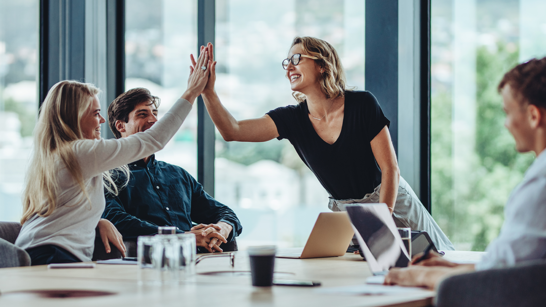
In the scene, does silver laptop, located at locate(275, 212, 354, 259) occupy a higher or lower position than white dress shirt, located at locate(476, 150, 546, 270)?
lower

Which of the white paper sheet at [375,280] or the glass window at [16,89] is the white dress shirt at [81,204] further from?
the glass window at [16,89]

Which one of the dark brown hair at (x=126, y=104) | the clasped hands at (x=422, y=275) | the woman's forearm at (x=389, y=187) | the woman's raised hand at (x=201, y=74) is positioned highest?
the woman's raised hand at (x=201, y=74)

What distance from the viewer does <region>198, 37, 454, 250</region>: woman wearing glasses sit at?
2.54 metres

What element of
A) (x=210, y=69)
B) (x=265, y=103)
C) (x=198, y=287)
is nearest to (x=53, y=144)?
(x=210, y=69)

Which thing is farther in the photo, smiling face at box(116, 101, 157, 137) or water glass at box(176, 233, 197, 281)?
smiling face at box(116, 101, 157, 137)

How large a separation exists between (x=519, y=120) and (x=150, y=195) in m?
1.83

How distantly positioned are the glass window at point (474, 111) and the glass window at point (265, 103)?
1063 millimetres

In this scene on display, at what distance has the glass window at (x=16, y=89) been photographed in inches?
144

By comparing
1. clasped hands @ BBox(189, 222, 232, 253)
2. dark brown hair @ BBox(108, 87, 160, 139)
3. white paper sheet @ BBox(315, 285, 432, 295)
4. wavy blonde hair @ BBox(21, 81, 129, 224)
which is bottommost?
clasped hands @ BBox(189, 222, 232, 253)

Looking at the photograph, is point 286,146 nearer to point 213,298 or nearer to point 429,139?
point 429,139

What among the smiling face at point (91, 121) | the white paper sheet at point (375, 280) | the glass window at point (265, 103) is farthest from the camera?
the glass window at point (265, 103)

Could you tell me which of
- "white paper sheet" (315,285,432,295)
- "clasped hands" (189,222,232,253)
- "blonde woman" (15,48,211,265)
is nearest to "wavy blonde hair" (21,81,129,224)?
"blonde woman" (15,48,211,265)

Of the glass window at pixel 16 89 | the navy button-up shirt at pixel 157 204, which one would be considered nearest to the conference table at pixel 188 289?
the navy button-up shirt at pixel 157 204

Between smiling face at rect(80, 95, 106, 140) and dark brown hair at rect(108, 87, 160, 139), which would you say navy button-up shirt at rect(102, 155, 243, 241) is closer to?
dark brown hair at rect(108, 87, 160, 139)
